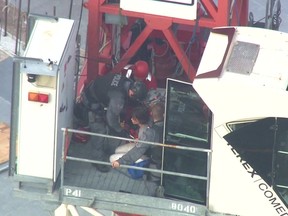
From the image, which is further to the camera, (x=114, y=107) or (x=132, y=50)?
(x=132, y=50)

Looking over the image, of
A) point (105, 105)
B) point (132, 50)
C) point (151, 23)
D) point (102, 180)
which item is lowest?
point (102, 180)

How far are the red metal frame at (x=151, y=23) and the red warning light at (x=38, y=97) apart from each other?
209 cm

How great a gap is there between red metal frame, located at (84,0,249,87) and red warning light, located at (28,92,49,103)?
2.09 m

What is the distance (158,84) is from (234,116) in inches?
147

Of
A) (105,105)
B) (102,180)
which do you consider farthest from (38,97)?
(102,180)

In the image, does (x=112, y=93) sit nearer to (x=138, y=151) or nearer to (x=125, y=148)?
(x=125, y=148)

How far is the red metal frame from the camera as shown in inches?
464

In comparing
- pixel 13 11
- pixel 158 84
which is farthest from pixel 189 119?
pixel 13 11

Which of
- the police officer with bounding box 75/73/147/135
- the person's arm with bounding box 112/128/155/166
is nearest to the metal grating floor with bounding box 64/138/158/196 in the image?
the person's arm with bounding box 112/128/155/166

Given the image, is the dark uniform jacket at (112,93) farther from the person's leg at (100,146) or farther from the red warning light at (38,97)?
the red warning light at (38,97)

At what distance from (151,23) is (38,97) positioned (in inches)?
91.5

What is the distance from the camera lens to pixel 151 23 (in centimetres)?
1198

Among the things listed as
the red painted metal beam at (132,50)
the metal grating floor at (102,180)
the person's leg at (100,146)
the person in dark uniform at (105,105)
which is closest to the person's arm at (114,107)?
the person in dark uniform at (105,105)

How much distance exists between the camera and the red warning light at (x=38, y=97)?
10.6m
